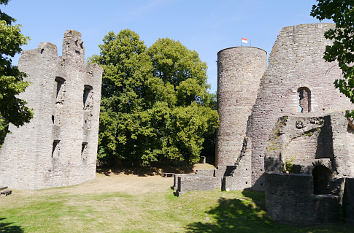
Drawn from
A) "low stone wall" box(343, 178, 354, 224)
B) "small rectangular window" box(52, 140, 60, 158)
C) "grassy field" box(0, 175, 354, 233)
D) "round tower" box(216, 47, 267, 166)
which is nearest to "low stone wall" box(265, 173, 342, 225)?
"low stone wall" box(343, 178, 354, 224)

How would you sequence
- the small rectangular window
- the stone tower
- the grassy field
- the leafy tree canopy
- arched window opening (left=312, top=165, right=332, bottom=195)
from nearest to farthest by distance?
the grassy field < arched window opening (left=312, top=165, right=332, bottom=195) < the stone tower < the small rectangular window < the leafy tree canopy

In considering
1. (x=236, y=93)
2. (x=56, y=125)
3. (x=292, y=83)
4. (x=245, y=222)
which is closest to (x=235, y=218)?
(x=245, y=222)

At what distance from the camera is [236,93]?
26703mm

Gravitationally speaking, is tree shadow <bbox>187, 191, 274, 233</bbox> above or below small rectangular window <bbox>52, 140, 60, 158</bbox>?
below

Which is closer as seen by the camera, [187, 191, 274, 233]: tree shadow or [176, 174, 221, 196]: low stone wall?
[187, 191, 274, 233]: tree shadow

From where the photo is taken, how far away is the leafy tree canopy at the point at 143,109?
81.7ft

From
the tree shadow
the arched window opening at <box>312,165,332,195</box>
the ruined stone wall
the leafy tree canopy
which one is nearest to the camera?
the tree shadow

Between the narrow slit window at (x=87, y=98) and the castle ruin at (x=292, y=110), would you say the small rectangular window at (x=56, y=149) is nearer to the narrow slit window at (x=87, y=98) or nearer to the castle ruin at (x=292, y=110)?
the narrow slit window at (x=87, y=98)

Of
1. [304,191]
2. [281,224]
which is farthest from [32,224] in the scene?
[304,191]

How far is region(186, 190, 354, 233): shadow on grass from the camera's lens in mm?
9656

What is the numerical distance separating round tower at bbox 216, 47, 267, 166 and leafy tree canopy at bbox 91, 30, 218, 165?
1826 millimetres

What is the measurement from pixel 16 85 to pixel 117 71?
18896 mm

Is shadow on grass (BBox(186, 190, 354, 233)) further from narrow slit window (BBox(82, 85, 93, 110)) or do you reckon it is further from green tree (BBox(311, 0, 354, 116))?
narrow slit window (BBox(82, 85, 93, 110))

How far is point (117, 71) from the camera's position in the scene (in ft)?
85.3
